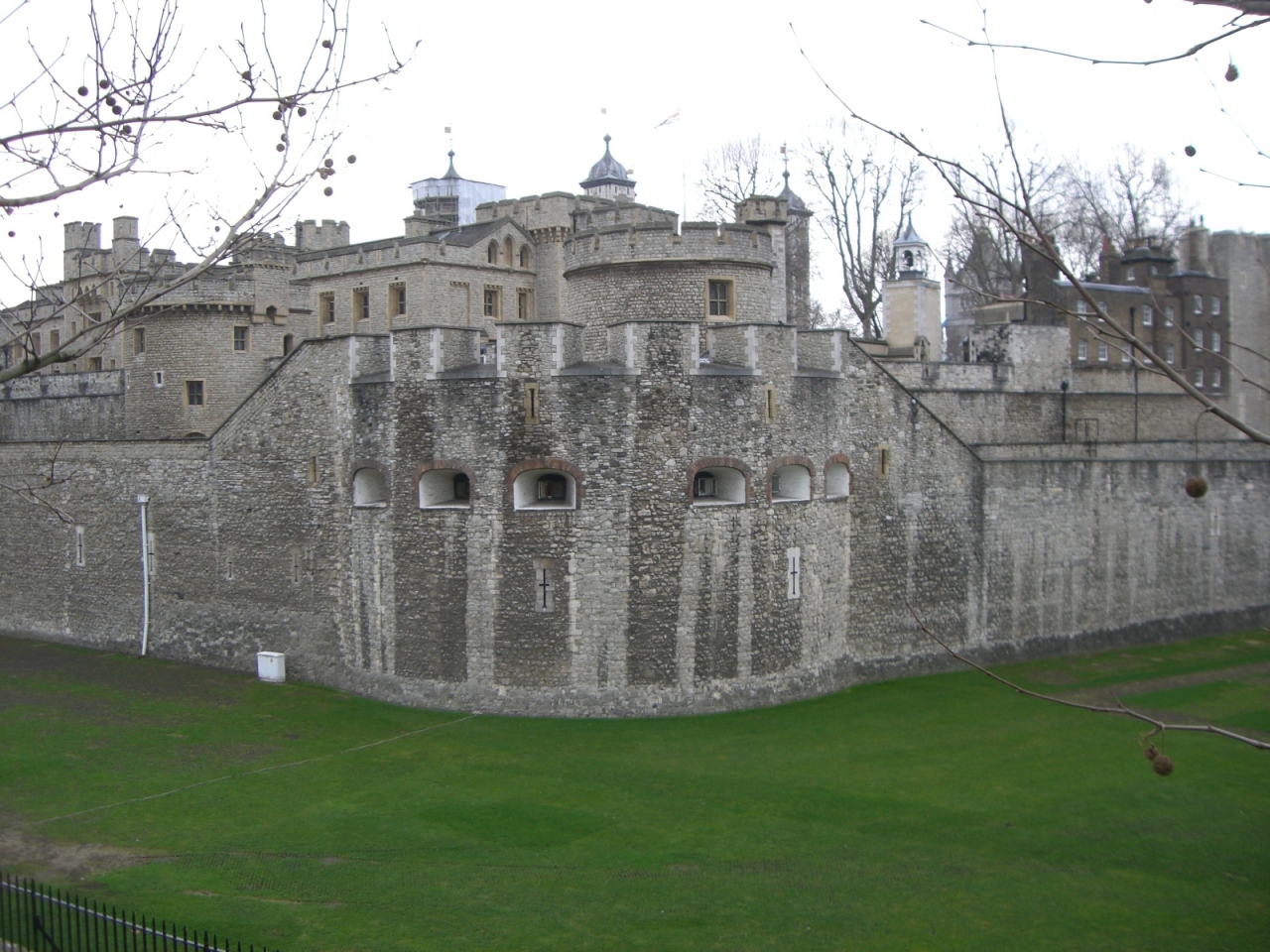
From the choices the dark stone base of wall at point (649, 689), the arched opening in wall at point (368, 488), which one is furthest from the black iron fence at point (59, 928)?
the arched opening in wall at point (368, 488)

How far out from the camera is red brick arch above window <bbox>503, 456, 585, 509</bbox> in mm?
19188

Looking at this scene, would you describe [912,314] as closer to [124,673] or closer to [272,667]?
[272,667]

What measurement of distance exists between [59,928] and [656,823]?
6.70 metres

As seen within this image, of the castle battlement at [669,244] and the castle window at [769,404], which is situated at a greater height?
the castle battlement at [669,244]

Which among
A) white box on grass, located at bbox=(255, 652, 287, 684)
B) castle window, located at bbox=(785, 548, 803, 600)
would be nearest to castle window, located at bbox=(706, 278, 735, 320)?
castle window, located at bbox=(785, 548, 803, 600)

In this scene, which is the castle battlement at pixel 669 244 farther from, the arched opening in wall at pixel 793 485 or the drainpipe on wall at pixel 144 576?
the drainpipe on wall at pixel 144 576

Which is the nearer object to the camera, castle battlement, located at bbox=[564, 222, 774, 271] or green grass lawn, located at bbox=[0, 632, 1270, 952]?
green grass lawn, located at bbox=[0, 632, 1270, 952]

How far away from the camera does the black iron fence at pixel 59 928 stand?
431 inches

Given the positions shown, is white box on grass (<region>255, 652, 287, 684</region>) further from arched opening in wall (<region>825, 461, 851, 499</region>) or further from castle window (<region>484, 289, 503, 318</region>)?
castle window (<region>484, 289, 503, 318</region>)

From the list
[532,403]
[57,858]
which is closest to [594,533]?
[532,403]

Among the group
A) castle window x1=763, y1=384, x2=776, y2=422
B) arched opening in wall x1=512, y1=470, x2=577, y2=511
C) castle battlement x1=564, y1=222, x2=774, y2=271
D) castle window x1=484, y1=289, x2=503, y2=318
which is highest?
castle window x1=484, y1=289, x2=503, y2=318

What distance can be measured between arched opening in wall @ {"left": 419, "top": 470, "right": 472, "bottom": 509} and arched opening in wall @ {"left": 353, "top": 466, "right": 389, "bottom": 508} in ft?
3.40

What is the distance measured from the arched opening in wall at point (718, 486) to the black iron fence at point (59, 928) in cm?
1045

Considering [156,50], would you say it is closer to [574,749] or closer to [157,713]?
[574,749]
